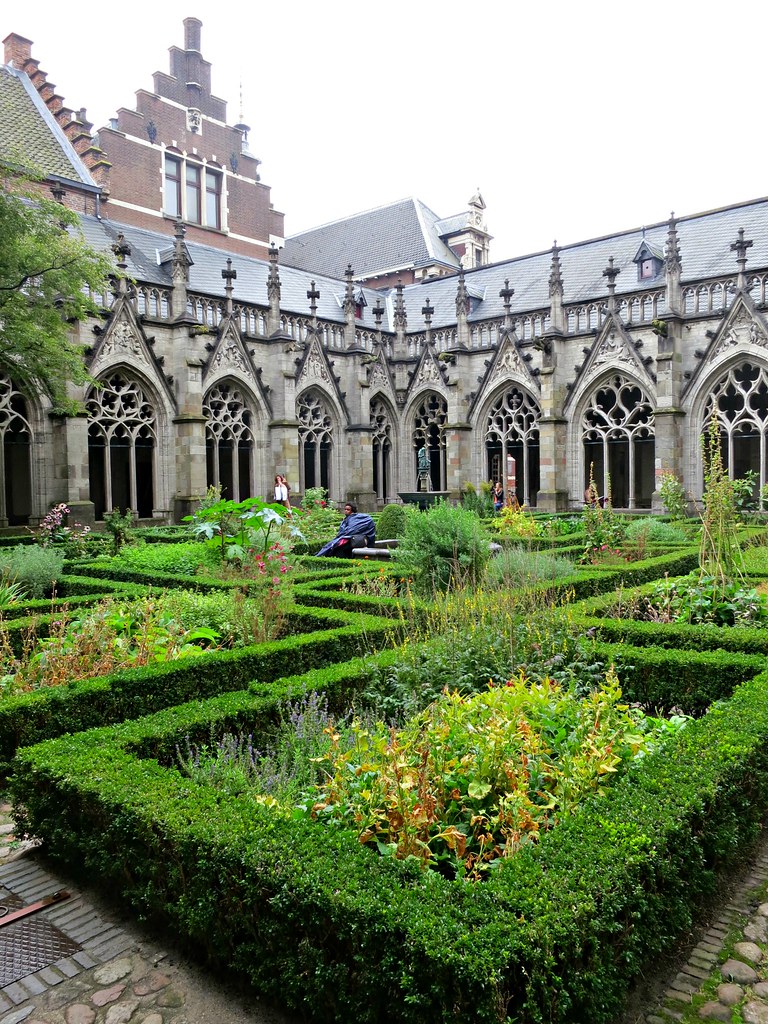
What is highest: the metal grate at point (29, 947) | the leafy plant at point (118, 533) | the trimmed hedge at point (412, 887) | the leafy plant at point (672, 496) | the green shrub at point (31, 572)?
the leafy plant at point (672, 496)

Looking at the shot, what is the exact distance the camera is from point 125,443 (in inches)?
695

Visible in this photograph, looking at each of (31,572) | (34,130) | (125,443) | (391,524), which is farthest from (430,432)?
(31,572)

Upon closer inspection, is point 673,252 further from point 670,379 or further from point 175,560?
point 175,560

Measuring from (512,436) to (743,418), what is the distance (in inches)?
242

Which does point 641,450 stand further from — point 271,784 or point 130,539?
point 271,784

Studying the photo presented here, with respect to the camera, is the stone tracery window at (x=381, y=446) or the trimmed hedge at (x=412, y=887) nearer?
the trimmed hedge at (x=412, y=887)

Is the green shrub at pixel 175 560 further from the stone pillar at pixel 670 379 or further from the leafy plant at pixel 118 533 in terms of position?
the stone pillar at pixel 670 379

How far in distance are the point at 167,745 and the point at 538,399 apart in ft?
58.7

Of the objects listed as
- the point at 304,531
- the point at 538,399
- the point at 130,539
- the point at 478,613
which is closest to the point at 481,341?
the point at 538,399

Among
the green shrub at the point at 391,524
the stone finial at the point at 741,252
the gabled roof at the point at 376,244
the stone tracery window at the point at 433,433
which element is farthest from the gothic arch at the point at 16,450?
the gabled roof at the point at 376,244

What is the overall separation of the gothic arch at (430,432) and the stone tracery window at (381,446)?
2.18 ft

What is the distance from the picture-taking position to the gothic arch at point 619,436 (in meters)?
19.3

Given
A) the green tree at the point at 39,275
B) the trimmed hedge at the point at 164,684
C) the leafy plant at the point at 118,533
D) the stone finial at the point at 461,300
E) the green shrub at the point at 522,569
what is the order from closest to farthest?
the trimmed hedge at the point at 164,684, the green shrub at the point at 522,569, the green tree at the point at 39,275, the leafy plant at the point at 118,533, the stone finial at the point at 461,300

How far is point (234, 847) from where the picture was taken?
8.93 feet
